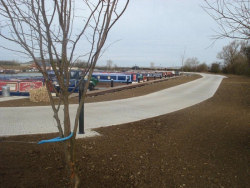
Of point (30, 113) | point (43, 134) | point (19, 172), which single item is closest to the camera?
point (19, 172)

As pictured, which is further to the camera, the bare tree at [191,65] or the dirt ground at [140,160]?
the bare tree at [191,65]

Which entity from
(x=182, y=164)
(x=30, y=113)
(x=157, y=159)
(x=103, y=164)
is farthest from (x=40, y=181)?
(x=30, y=113)

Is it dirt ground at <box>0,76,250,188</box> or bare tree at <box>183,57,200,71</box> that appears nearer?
dirt ground at <box>0,76,250,188</box>

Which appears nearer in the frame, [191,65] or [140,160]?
[140,160]

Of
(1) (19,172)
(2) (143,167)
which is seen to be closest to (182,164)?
(2) (143,167)

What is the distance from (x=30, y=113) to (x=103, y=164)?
482 centimetres

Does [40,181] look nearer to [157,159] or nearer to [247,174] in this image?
[157,159]

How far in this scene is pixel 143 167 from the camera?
365 cm

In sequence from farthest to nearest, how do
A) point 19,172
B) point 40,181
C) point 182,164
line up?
point 182,164 → point 19,172 → point 40,181

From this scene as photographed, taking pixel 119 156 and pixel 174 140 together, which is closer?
pixel 119 156

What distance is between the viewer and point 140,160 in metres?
3.90

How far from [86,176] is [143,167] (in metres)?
0.89

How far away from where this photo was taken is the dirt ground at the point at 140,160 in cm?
323

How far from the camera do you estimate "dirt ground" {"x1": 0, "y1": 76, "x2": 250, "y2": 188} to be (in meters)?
3.23
